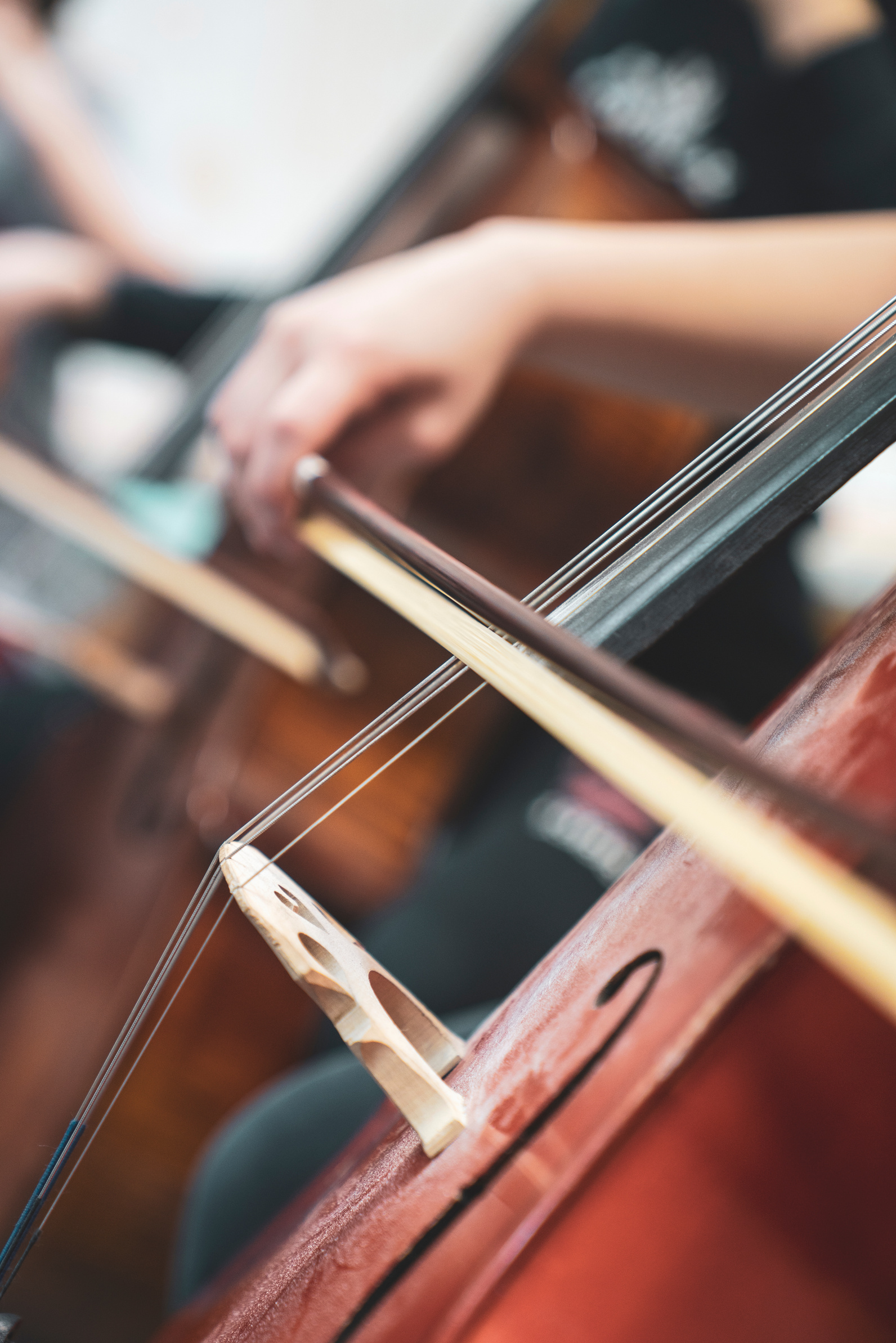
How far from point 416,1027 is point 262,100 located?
6.00ft

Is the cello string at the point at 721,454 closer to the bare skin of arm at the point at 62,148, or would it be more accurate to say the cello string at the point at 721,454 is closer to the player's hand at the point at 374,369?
the player's hand at the point at 374,369

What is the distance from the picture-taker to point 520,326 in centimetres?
50

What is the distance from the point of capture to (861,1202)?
19cm

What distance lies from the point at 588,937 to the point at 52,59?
5.23 ft

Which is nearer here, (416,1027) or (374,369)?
(416,1027)

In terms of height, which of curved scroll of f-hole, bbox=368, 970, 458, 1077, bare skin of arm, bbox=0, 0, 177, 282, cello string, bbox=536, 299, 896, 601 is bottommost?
curved scroll of f-hole, bbox=368, 970, 458, 1077

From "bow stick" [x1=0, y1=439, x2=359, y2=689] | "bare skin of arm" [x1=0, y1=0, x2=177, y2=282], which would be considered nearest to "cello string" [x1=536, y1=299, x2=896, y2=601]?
"bow stick" [x1=0, y1=439, x2=359, y2=689]

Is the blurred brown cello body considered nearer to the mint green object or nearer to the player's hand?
the mint green object

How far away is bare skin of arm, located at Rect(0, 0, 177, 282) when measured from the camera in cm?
110

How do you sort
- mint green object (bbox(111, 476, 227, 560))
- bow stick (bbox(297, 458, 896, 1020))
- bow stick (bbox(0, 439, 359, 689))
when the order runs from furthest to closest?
mint green object (bbox(111, 476, 227, 560)) < bow stick (bbox(0, 439, 359, 689)) < bow stick (bbox(297, 458, 896, 1020))

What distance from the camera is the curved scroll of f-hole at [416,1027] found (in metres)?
0.25

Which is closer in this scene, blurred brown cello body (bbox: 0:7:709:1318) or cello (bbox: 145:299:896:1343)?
cello (bbox: 145:299:896:1343)

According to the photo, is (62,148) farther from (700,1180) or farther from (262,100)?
(700,1180)

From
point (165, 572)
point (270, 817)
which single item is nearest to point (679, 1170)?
point (270, 817)
